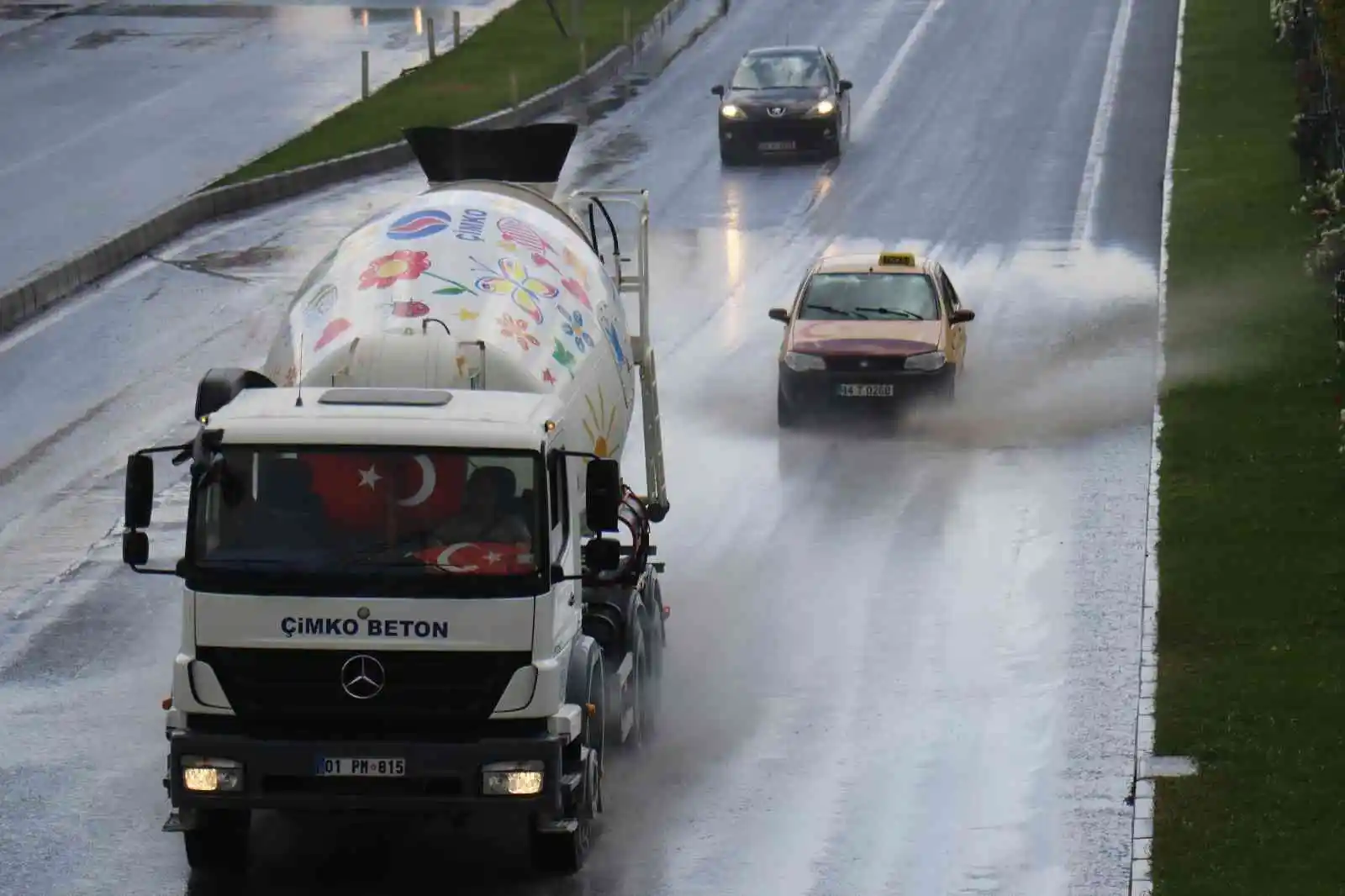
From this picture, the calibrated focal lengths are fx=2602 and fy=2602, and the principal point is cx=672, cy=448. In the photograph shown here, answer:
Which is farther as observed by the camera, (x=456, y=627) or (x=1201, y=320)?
(x=1201, y=320)

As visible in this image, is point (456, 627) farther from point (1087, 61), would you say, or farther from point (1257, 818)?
point (1087, 61)

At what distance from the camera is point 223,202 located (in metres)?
38.4

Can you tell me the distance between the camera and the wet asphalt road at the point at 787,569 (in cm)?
1403

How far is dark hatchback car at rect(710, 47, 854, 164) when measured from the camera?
4275cm

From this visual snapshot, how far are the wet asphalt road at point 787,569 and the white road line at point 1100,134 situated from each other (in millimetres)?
119

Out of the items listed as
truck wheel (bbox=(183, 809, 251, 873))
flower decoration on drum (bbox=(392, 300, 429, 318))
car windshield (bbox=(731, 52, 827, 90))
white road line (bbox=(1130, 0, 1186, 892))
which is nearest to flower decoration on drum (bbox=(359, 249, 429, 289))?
flower decoration on drum (bbox=(392, 300, 429, 318))

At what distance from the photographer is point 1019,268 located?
34.7 metres

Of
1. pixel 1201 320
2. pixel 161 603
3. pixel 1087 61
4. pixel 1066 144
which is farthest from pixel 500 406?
pixel 1087 61

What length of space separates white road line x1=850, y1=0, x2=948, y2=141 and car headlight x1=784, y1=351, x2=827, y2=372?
20109 millimetres

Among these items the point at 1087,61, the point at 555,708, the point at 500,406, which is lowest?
the point at 1087,61

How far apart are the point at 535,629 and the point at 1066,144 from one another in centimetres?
3247

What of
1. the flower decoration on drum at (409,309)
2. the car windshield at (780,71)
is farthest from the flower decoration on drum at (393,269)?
the car windshield at (780,71)

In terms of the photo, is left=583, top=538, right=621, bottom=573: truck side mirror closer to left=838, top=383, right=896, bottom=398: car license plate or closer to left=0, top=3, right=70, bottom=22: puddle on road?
left=838, top=383, right=896, bottom=398: car license plate

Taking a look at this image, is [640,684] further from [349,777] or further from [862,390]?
[862,390]
